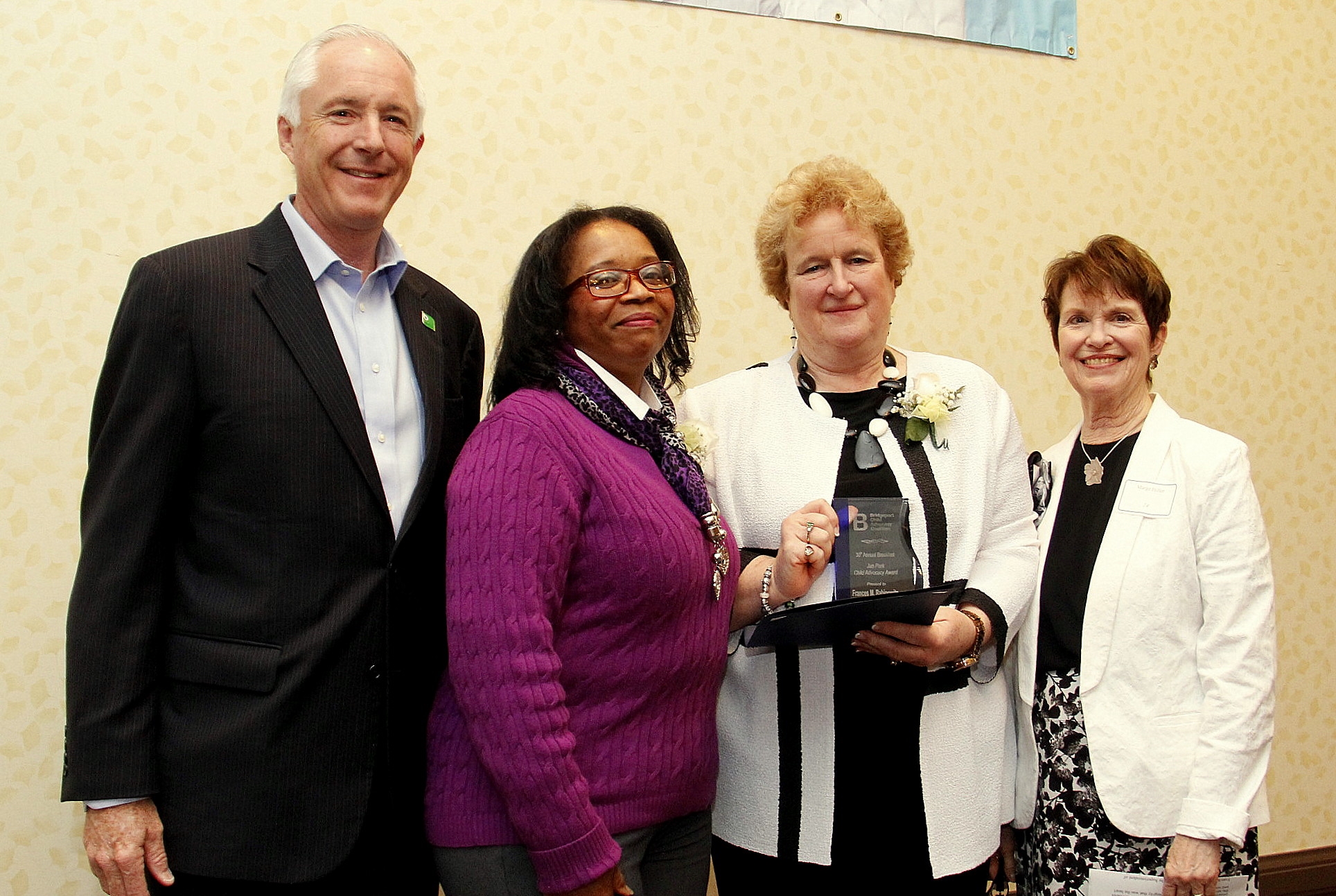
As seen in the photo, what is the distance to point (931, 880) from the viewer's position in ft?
5.60

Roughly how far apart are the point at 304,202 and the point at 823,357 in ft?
3.19

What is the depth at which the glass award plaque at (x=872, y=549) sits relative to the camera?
63.9 inches

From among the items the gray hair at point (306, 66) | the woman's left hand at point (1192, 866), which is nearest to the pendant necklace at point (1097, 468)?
the woman's left hand at point (1192, 866)

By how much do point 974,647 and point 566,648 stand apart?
2.48 ft

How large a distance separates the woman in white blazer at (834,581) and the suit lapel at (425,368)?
521 millimetres

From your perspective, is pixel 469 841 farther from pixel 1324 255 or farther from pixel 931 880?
pixel 1324 255

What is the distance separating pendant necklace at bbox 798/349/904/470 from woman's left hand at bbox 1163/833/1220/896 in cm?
86

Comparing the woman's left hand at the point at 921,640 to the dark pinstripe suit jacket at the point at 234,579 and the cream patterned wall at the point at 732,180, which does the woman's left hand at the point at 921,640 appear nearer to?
the dark pinstripe suit jacket at the point at 234,579

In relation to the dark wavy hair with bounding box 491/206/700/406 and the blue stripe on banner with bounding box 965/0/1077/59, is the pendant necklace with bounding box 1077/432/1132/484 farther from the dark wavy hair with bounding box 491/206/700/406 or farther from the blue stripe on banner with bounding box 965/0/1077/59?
the blue stripe on banner with bounding box 965/0/1077/59

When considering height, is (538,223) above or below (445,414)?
above

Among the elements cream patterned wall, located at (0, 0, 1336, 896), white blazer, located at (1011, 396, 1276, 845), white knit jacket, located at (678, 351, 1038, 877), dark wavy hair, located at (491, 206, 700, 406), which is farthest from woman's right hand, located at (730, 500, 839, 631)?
cream patterned wall, located at (0, 0, 1336, 896)

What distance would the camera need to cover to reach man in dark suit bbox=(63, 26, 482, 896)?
1.39 metres

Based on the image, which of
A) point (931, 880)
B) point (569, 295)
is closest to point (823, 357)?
point (569, 295)

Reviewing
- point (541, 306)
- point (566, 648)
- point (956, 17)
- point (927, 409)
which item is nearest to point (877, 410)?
point (927, 409)
